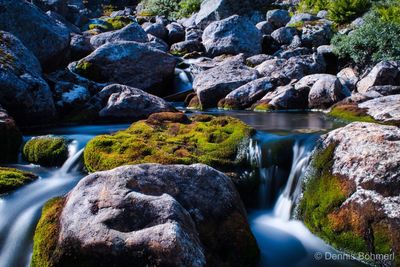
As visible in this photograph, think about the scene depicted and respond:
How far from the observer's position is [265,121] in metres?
11.8

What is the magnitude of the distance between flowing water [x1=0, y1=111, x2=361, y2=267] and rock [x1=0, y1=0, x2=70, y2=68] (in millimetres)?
6719

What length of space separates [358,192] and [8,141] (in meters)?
7.57

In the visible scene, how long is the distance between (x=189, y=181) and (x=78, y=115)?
9052mm

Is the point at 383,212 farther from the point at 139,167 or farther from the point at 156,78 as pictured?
the point at 156,78

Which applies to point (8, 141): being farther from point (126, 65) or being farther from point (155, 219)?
point (126, 65)

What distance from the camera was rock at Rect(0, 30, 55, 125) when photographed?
11.2 metres

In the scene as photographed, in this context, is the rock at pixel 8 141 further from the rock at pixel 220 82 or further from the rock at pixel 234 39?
the rock at pixel 234 39

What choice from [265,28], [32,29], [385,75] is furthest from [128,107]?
[265,28]

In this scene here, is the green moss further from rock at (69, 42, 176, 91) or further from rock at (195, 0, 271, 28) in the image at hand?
rock at (195, 0, 271, 28)

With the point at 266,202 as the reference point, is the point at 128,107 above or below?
above

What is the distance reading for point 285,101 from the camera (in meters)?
14.8

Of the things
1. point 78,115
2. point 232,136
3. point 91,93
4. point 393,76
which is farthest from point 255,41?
point 232,136

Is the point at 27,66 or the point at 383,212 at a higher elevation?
the point at 27,66

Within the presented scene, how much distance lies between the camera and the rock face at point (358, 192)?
4.83 meters
